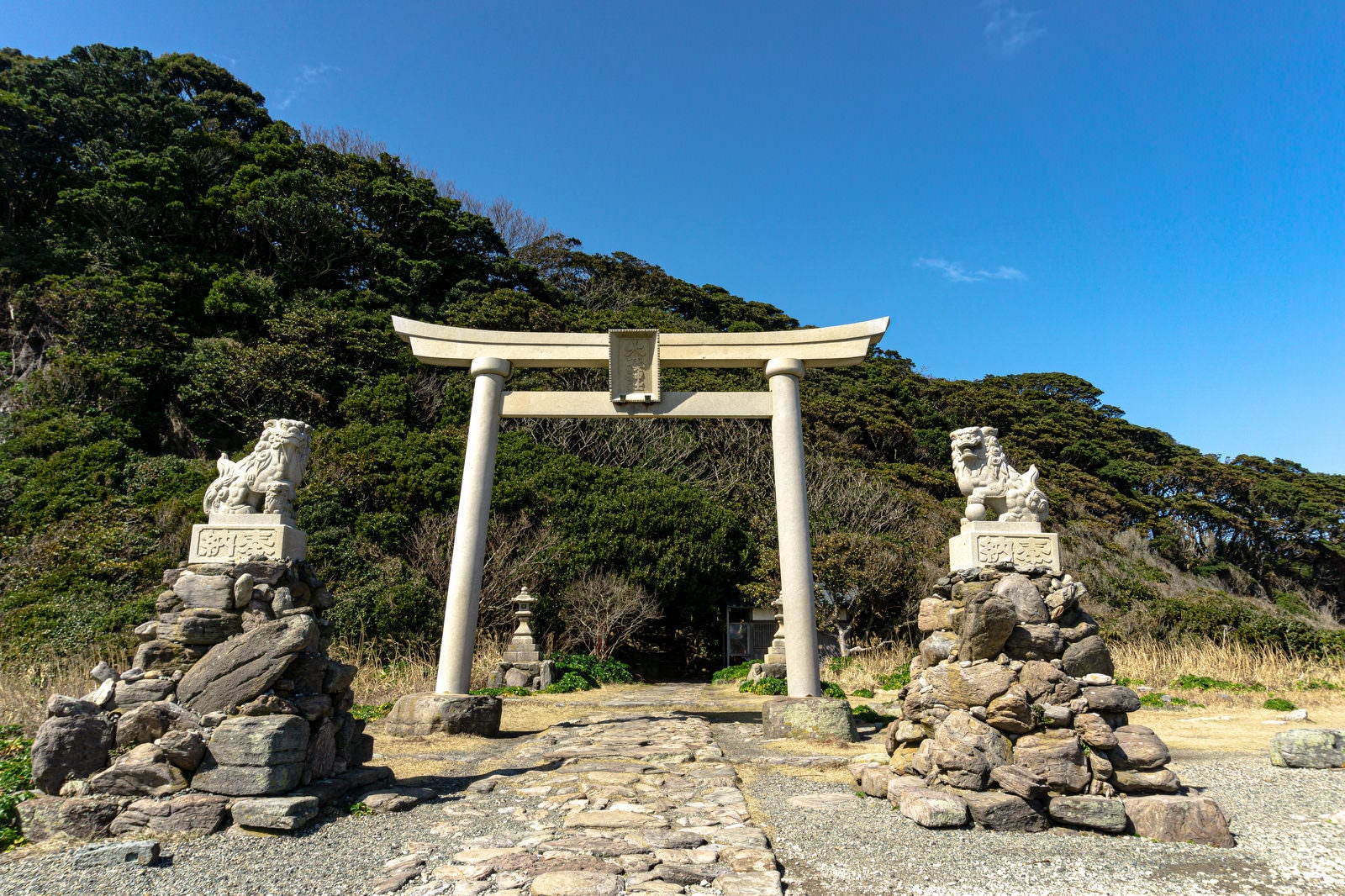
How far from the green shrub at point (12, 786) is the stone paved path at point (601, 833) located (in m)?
2.06

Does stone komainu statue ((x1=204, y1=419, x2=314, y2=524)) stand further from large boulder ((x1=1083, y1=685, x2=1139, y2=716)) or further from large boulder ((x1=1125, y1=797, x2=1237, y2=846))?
large boulder ((x1=1125, y1=797, x2=1237, y2=846))

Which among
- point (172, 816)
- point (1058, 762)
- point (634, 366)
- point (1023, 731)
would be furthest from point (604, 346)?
point (1058, 762)

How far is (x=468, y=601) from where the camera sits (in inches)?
321

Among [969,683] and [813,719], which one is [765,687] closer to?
[813,719]

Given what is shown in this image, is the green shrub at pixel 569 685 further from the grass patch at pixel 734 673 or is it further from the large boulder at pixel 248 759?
the large boulder at pixel 248 759

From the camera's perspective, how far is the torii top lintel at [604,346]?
887 cm

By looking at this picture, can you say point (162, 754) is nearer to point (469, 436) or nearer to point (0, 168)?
point (469, 436)

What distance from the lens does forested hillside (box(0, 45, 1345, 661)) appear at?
14547 millimetres

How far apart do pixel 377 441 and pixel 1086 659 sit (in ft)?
50.5

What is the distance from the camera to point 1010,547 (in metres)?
5.81

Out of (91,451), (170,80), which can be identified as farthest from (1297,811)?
(170,80)

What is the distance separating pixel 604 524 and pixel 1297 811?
543 inches

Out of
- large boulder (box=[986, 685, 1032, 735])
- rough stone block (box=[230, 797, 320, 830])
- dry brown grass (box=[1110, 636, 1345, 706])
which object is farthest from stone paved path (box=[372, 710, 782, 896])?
dry brown grass (box=[1110, 636, 1345, 706])

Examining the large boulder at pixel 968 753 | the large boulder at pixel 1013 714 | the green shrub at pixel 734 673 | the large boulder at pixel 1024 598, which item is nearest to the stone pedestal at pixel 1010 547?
the large boulder at pixel 1024 598
